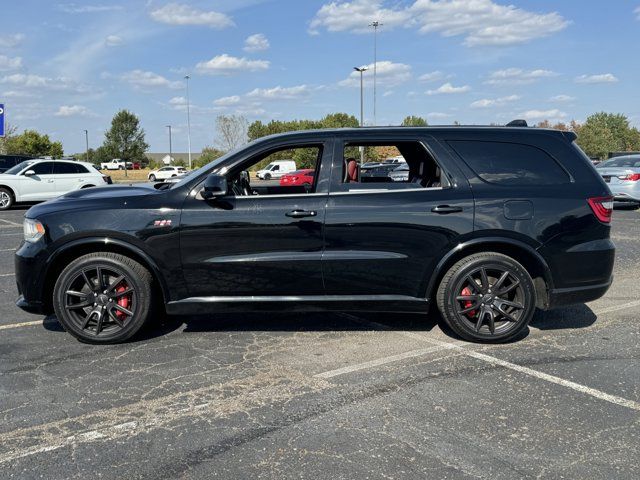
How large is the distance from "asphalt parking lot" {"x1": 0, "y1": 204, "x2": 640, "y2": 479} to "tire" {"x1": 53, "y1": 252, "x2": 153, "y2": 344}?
0.17m

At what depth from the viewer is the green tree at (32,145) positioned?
176ft

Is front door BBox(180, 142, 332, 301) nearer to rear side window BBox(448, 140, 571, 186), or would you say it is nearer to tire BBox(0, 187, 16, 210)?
rear side window BBox(448, 140, 571, 186)

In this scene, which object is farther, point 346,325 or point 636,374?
point 346,325

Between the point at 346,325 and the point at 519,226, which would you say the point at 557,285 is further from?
the point at 346,325

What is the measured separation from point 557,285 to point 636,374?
92 cm

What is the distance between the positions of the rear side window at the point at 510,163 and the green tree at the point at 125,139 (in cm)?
7644

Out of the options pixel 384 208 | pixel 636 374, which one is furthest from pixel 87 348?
pixel 636 374

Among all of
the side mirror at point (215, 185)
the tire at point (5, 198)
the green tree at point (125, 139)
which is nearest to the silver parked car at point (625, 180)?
the side mirror at point (215, 185)

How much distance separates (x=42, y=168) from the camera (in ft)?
Answer: 56.4

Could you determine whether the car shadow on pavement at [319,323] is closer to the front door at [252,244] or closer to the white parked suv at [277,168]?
the front door at [252,244]

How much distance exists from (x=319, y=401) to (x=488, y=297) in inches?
73.4

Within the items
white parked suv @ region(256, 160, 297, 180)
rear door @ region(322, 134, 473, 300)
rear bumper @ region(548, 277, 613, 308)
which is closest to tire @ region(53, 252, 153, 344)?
rear door @ region(322, 134, 473, 300)

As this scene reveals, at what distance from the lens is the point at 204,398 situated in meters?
3.60

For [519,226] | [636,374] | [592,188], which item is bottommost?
[636,374]
